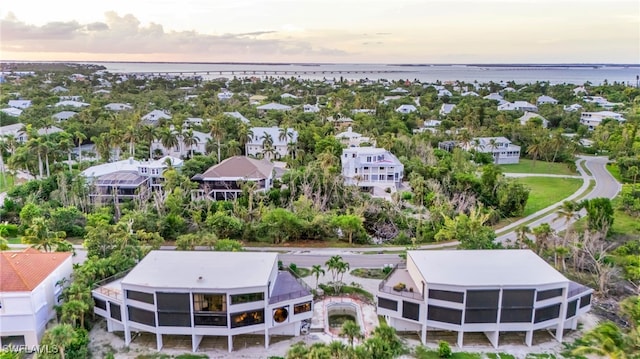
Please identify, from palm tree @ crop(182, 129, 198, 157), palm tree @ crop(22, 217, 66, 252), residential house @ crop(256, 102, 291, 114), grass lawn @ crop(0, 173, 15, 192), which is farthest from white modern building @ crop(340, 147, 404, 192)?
residential house @ crop(256, 102, 291, 114)

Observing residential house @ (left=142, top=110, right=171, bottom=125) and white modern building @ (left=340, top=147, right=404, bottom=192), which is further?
residential house @ (left=142, top=110, right=171, bottom=125)

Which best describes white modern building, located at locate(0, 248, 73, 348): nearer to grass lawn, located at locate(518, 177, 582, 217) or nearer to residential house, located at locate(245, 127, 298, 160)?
residential house, located at locate(245, 127, 298, 160)

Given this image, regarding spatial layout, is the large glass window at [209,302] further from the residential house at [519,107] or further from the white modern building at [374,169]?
the residential house at [519,107]

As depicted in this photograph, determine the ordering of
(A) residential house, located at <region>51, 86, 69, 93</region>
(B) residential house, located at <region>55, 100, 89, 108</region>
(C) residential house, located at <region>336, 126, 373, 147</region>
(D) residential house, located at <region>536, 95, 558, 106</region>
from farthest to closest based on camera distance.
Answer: (A) residential house, located at <region>51, 86, 69, 93</region> → (D) residential house, located at <region>536, 95, 558, 106</region> → (B) residential house, located at <region>55, 100, 89, 108</region> → (C) residential house, located at <region>336, 126, 373, 147</region>

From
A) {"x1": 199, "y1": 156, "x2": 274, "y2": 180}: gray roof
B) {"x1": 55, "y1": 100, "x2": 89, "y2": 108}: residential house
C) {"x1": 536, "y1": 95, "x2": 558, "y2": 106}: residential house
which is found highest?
{"x1": 536, "y1": 95, "x2": 558, "y2": 106}: residential house

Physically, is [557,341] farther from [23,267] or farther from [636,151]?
[636,151]

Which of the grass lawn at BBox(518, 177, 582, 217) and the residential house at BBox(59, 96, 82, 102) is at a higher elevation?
the residential house at BBox(59, 96, 82, 102)

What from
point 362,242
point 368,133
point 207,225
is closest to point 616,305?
point 362,242
